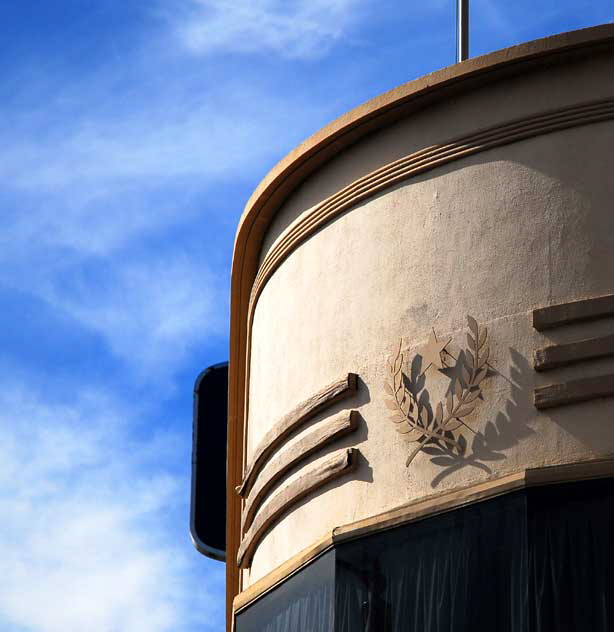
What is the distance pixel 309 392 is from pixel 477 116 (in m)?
2.83

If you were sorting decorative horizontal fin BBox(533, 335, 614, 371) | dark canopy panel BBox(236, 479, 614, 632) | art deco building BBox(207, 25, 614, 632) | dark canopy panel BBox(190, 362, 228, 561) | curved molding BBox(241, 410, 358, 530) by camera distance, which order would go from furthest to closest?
dark canopy panel BBox(190, 362, 228, 561)
curved molding BBox(241, 410, 358, 530)
decorative horizontal fin BBox(533, 335, 614, 371)
art deco building BBox(207, 25, 614, 632)
dark canopy panel BBox(236, 479, 614, 632)

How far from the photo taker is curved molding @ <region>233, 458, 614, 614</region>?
11453 millimetres

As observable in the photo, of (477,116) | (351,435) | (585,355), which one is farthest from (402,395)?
(477,116)

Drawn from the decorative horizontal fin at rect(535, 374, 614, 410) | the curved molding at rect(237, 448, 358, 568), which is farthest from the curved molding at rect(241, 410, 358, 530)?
the decorative horizontal fin at rect(535, 374, 614, 410)

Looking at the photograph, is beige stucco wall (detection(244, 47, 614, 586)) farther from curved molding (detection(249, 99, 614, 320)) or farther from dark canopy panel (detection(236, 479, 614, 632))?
dark canopy panel (detection(236, 479, 614, 632))

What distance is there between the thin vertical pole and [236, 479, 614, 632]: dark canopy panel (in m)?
5.09

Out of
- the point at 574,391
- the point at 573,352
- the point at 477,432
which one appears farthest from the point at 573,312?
the point at 477,432

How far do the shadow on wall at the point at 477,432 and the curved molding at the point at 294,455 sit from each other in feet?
2.64

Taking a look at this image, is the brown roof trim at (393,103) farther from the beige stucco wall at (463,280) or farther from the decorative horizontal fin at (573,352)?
the decorative horizontal fin at (573,352)

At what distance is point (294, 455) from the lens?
13508 millimetres

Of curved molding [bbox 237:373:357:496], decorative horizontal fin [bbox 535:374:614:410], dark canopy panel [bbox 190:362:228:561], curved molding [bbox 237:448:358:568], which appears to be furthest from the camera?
dark canopy panel [bbox 190:362:228:561]

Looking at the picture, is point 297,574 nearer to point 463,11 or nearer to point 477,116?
point 477,116

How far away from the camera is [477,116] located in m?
13.1

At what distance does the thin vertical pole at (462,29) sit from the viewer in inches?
587
